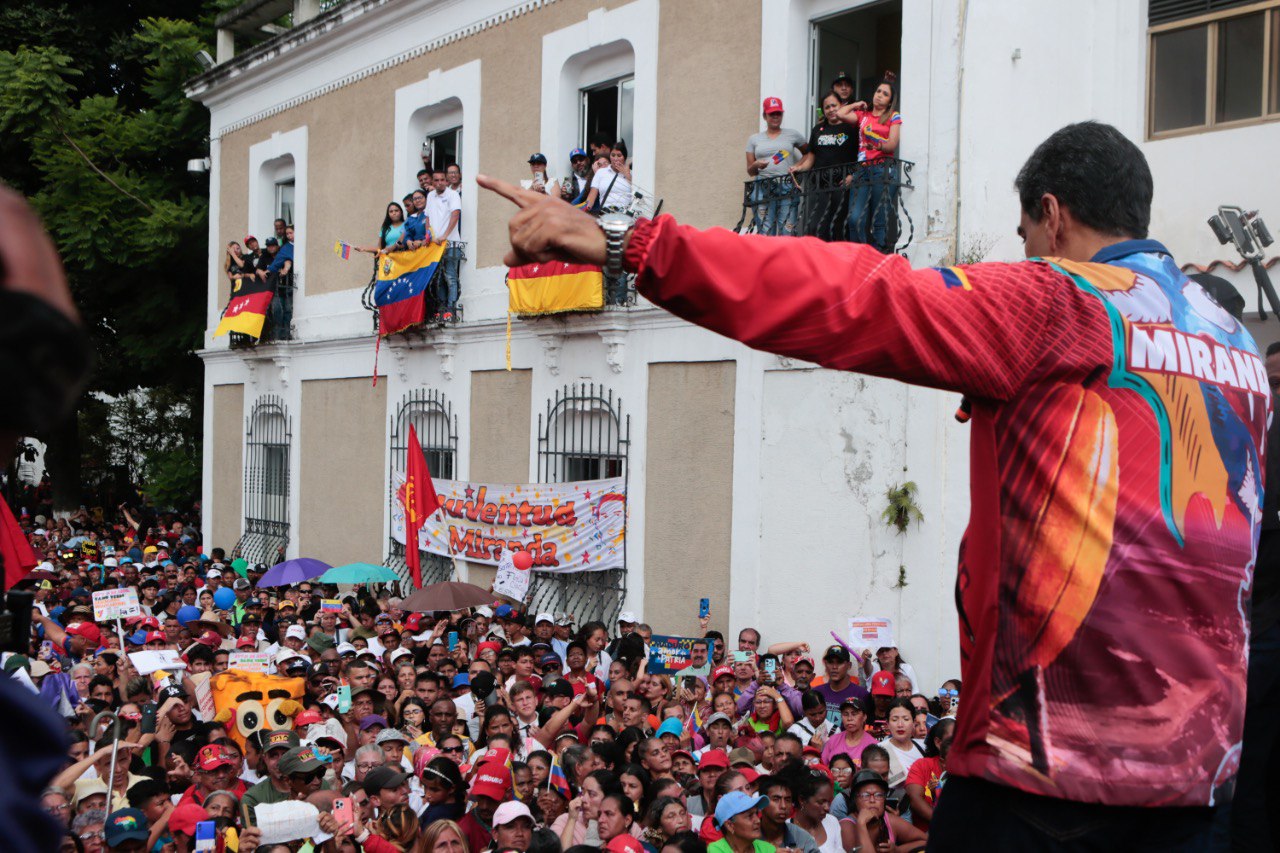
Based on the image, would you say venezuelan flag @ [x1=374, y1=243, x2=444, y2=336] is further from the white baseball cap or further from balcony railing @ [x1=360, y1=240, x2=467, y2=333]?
the white baseball cap

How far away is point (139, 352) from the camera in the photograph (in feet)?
78.9

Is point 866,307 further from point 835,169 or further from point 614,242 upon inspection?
point 835,169

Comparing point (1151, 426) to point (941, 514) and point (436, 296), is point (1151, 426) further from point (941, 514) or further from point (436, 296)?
point (436, 296)

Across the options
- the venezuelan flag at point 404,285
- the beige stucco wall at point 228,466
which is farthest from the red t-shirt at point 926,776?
the beige stucco wall at point 228,466

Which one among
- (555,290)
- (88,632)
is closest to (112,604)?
(88,632)

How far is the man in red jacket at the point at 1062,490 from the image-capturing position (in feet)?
5.97

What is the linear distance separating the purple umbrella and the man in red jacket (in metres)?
14.6

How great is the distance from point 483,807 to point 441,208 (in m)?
10.3

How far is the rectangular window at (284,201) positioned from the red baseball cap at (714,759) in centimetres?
1580

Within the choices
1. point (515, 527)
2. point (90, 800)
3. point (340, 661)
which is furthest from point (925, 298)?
point (515, 527)

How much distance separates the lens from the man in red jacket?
1819 millimetres

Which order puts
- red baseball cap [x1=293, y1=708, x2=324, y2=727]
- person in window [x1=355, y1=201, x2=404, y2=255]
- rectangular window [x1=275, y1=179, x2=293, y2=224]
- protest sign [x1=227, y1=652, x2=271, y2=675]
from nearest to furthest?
red baseball cap [x1=293, y1=708, x2=324, y2=727] < protest sign [x1=227, y1=652, x2=271, y2=675] < person in window [x1=355, y1=201, x2=404, y2=255] < rectangular window [x1=275, y1=179, x2=293, y2=224]

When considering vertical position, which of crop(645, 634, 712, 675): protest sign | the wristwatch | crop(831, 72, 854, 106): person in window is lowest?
crop(645, 634, 712, 675): protest sign

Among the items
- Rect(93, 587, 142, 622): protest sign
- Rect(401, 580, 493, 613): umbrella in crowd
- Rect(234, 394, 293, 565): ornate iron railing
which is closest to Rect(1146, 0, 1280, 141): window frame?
Rect(401, 580, 493, 613): umbrella in crowd
